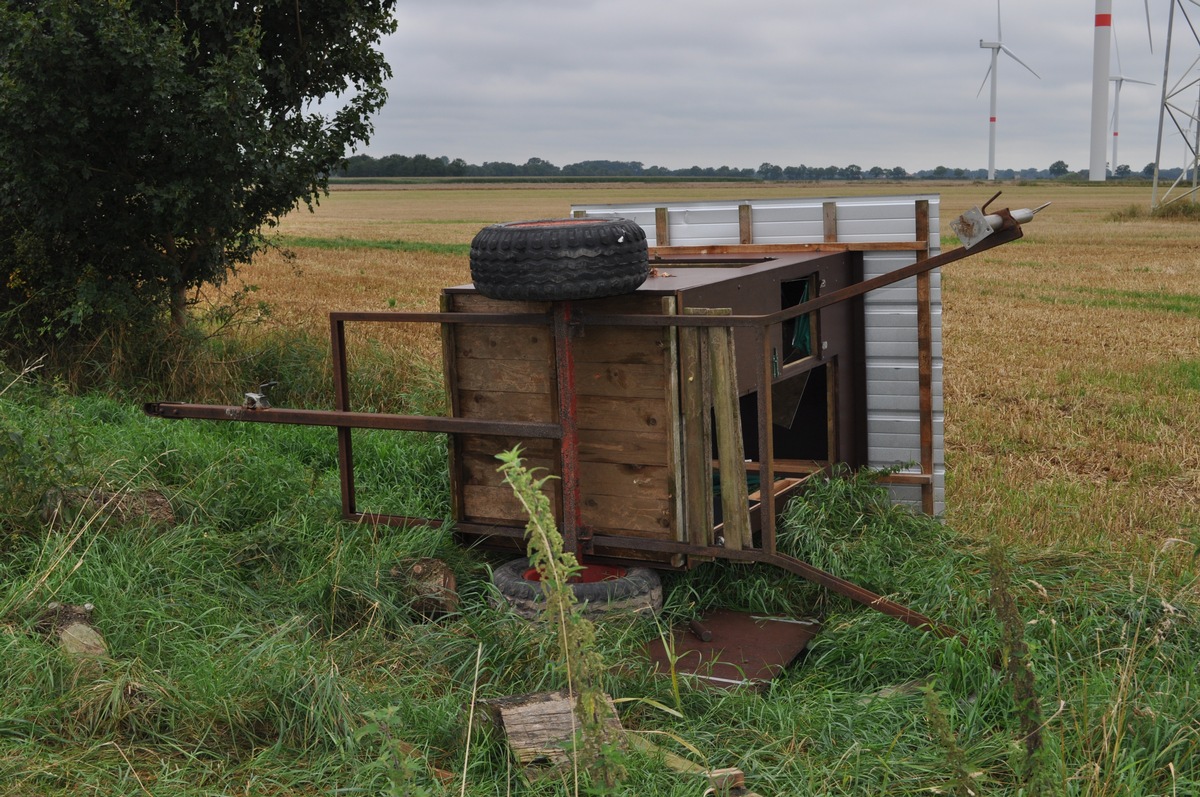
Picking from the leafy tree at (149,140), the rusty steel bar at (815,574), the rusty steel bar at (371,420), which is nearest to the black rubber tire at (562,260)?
the rusty steel bar at (371,420)

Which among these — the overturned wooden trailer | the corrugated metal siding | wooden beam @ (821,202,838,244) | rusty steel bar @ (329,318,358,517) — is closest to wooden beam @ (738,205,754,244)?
the corrugated metal siding

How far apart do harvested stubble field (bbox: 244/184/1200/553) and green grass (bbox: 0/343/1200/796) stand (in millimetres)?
1009

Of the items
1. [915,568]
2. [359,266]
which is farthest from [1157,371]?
[359,266]

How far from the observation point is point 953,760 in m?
2.84

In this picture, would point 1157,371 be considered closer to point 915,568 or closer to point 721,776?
point 915,568

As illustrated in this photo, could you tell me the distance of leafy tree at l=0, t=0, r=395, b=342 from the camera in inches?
335

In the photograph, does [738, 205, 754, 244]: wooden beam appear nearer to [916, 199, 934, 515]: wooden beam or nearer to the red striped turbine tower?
[916, 199, 934, 515]: wooden beam

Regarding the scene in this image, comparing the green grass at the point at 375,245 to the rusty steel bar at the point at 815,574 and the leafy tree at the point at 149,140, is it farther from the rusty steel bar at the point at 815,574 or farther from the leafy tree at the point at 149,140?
the rusty steel bar at the point at 815,574

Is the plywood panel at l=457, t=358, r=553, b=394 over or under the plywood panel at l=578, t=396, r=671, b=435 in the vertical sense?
over

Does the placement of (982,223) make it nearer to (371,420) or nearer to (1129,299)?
(371,420)

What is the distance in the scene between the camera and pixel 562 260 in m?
5.02

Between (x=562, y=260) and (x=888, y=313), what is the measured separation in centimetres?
292

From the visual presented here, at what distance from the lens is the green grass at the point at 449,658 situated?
3635mm

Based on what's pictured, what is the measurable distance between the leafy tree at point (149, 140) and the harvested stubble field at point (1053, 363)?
1882 millimetres
